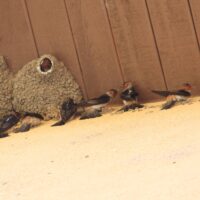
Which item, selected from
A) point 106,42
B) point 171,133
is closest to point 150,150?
point 171,133

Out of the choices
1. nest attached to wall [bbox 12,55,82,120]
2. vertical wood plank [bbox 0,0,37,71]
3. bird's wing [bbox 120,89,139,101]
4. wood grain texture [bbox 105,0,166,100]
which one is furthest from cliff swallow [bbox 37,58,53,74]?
bird's wing [bbox 120,89,139,101]

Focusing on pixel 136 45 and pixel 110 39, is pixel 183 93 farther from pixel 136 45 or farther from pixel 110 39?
pixel 110 39

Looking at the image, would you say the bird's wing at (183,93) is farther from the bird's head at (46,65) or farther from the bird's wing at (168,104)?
the bird's head at (46,65)

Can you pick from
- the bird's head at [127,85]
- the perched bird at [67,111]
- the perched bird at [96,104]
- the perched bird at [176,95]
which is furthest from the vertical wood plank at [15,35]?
the perched bird at [176,95]

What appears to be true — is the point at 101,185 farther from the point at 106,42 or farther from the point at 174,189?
the point at 106,42

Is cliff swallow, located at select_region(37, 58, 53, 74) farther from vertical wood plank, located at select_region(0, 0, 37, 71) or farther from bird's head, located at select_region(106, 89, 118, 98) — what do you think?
bird's head, located at select_region(106, 89, 118, 98)

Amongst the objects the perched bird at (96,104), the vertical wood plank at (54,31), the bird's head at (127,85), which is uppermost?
the vertical wood plank at (54,31)
